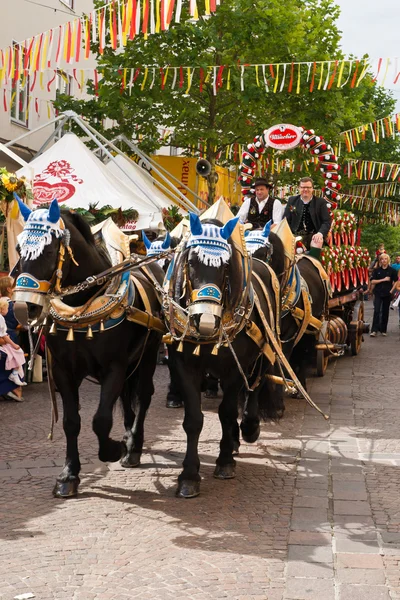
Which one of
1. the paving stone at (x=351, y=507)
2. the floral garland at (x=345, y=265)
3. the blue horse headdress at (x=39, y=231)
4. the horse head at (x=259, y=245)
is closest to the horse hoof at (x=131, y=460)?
the paving stone at (x=351, y=507)

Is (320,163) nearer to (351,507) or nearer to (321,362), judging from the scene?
(321,362)

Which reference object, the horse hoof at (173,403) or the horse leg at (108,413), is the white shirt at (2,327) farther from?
A: the horse leg at (108,413)

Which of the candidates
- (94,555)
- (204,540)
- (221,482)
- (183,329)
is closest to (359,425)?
(221,482)

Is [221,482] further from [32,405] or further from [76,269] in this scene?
[32,405]

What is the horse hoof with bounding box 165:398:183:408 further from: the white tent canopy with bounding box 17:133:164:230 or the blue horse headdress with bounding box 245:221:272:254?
the white tent canopy with bounding box 17:133:164:230

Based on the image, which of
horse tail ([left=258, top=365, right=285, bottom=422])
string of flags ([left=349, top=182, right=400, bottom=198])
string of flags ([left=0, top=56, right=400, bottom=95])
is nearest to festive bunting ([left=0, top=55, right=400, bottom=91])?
string of flags ([left=0, top=56, right=400, bottom=95])

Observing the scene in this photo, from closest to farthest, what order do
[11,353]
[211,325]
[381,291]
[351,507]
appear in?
1. [211,325]
2. [351,507]
3. [11,353]
4. [381,291]

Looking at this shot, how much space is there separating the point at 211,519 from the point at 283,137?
8370mm

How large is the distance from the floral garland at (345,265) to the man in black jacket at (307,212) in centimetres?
130

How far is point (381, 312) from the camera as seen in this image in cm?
2186

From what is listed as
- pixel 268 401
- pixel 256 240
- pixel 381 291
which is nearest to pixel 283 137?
pixel 256 240

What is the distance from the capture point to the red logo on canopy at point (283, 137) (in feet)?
43.7

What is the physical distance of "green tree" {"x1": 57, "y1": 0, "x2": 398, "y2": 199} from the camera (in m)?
21.4

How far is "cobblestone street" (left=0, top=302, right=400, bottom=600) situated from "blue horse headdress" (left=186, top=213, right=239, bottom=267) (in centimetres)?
172
